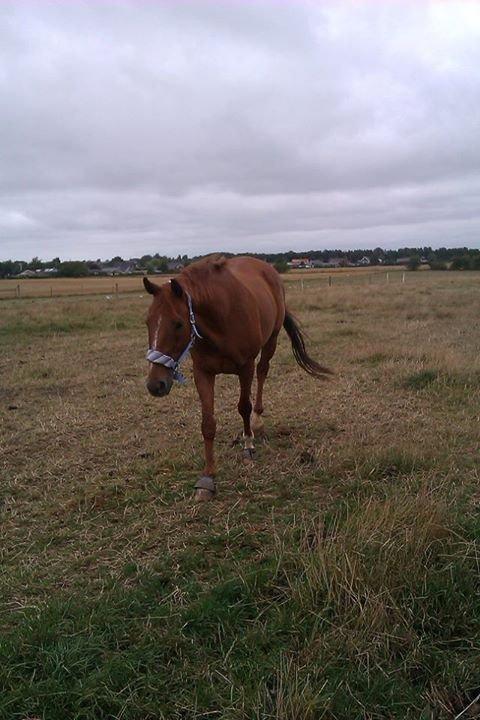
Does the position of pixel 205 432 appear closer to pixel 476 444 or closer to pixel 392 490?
pixel 392 490

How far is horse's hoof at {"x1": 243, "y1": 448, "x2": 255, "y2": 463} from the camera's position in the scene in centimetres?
466

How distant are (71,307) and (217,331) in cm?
1495

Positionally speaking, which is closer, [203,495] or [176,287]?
[176,287]

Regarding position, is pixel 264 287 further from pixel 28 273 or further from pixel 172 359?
pixel 28 273

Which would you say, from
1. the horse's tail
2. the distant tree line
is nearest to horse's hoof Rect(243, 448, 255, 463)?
the horse's tail

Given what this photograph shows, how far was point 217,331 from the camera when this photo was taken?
4.27 metres

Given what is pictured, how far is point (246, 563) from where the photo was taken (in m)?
2.96

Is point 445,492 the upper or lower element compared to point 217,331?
lower

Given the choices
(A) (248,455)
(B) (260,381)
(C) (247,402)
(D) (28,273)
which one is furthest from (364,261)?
→ (A) (248,455)

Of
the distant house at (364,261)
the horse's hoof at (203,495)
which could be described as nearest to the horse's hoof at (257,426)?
the horse's hoof at (203,495)

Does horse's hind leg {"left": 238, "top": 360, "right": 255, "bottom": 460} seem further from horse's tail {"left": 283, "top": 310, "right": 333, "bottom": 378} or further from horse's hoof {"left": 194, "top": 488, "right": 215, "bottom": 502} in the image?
horse's tail {"left": 283, "top": 310, "right": 333, "bottom": 378}

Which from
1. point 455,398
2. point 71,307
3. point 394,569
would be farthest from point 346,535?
point 71,307

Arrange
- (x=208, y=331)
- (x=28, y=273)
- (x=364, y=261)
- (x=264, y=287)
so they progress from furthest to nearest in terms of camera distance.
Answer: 1. (x=364, y=261)
2. (x=28, y=273)
3. (x=264, y=287)
4. (x=208, y=331)

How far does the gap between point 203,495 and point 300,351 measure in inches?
124
